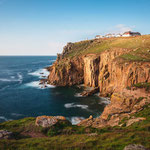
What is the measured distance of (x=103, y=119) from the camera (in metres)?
28.5

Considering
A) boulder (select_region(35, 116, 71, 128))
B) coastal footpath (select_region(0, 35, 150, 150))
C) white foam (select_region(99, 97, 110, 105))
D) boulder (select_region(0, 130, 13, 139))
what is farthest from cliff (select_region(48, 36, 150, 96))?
boulder (select_region(0, 130, 13, 139))

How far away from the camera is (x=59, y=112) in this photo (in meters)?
43.2

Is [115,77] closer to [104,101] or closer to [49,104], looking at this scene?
[104,101]

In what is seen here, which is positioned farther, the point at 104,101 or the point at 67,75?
the point at 67,75

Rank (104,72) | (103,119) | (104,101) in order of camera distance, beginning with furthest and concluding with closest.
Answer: (104,72), (104,101), (103,119)

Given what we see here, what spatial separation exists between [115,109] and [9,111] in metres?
34.0

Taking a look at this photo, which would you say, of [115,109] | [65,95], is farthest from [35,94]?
[115,109]

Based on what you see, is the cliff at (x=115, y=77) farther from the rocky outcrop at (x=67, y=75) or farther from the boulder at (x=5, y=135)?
the boulder at (x=5, y=135)

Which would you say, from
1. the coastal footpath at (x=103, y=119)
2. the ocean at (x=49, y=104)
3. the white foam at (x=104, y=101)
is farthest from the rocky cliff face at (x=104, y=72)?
the ocean at (x=49, y=104)

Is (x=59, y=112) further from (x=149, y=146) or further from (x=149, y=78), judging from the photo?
(x=149, y=146)

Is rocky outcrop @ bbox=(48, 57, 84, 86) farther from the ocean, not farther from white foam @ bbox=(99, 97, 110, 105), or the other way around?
white foam @ bbox=(99, 97, 110, 105)

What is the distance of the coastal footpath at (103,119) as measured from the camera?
13172mm

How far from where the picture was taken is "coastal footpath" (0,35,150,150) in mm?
13172

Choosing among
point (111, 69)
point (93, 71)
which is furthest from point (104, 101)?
point (93, 71)
